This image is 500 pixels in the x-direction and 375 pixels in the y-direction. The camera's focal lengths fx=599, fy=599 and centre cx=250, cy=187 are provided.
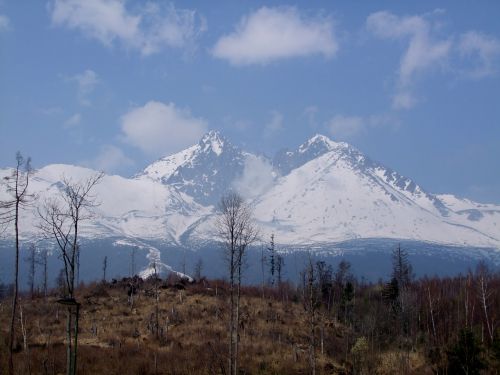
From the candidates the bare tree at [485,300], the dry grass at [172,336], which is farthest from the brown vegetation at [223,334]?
the bare tree at [485,300]

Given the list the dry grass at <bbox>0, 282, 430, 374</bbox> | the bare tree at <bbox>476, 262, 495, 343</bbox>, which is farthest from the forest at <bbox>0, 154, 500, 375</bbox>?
the bare tree at <bbox>476, 262, 495, 343</bbox>

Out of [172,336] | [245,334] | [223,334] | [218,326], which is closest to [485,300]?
[245,334]

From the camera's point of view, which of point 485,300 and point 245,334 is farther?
point 485,300

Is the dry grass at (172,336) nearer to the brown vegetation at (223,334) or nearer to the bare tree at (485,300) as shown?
the brown vegetation at (223,334)

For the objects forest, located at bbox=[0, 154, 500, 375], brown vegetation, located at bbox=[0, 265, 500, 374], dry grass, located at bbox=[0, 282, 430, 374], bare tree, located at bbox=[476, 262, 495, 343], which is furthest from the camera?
bare tree, located at bbox=[476, 262, 495, 343]

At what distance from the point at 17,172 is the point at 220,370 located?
1784 centimetres

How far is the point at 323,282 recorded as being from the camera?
84.1m

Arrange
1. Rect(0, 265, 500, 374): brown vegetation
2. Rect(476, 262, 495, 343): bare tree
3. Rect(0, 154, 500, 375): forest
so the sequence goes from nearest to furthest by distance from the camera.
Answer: Rect(0, 154, 500, 375): forest
Rect(0, 265, 500, 374): brown vegetation
Rect(476, 262, 495, 343): bare tree

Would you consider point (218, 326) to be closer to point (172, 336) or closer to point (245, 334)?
point (245, 334)

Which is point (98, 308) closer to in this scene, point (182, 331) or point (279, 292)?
point (182, 331)

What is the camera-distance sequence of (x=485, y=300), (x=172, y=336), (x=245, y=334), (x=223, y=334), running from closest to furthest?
(x=172, y=336), (x=223, y=334), (x=245, y=334), (x=485, y=300)

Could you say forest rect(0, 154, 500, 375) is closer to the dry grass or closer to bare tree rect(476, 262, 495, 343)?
the dry grass

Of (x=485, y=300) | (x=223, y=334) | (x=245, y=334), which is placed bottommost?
(x=245, y=334)

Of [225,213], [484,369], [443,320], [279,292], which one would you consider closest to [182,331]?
[225,213]
